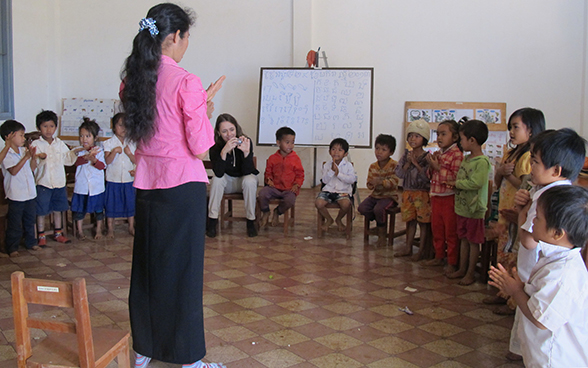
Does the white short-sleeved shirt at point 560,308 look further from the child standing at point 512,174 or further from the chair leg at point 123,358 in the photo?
the chair leg at point 123,358

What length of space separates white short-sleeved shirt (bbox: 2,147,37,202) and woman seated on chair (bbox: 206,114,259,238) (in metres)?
1.63

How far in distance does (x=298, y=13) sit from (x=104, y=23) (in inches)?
120

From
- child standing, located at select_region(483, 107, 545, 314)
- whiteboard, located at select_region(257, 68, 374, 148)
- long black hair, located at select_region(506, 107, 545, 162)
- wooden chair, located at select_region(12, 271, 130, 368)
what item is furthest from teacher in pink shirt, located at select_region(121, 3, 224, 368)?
whiteboard, located at select_region(257, 68, 374, 148)

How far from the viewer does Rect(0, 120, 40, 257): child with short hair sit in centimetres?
431

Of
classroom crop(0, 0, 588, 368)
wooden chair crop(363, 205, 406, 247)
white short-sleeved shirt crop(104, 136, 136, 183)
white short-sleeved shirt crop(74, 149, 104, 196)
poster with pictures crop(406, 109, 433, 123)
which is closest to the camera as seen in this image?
wooden chair crop(363, 205, 406, 247)

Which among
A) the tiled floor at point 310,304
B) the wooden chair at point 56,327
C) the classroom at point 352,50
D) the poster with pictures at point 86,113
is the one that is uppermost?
the classroom at point 352,50

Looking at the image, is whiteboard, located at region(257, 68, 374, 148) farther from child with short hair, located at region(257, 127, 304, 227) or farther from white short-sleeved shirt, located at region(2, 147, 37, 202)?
white short-sleeved shirt, located at region(2, 147, 37, 202)

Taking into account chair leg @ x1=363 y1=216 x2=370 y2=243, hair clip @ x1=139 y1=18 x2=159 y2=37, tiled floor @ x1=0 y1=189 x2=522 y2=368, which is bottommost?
tiled floor @ x1=0 y1=189 x2=522 y2=368

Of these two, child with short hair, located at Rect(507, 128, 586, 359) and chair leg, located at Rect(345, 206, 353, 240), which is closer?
child with short hair, located at Rect(507, 128, 586, 359)

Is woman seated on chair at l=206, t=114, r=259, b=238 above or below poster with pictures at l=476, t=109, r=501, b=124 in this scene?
below

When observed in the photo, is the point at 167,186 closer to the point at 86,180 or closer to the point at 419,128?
the point at 419,128

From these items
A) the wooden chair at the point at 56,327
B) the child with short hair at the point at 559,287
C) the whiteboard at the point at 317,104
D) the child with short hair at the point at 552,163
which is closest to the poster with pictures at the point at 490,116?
the whiteboard at the point at 317,104

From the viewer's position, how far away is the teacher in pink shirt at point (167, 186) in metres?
2.24

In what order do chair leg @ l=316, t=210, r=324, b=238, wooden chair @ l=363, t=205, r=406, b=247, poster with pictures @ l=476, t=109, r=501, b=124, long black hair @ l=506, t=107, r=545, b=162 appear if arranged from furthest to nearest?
poster with pictures @ l=476, t=109, r=501, b=124, chair leg @ l=316, t=210, r=324, b=238, wooden chair @ l=363, t=205, r=406, b=247, long black hair @ l=506, t=107, r=545, b=162
